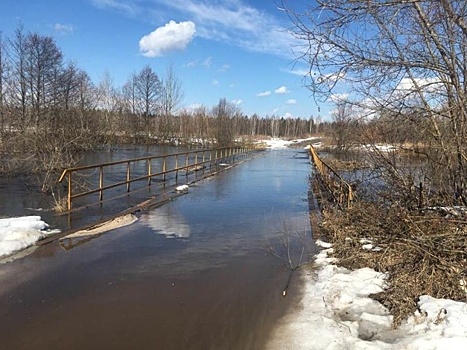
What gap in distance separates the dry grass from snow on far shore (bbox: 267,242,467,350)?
0.17 metres

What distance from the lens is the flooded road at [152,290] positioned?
4.16 metres

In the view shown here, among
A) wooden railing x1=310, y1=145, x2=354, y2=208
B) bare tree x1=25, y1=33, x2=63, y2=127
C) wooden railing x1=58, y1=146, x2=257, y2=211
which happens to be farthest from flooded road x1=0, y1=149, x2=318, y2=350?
bare tree x1=25, y1=33, x2=63, y2=127

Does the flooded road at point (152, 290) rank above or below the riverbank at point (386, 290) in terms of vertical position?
below

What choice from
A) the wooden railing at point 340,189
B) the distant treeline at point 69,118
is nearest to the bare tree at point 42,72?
the distant treeline at point 69,118

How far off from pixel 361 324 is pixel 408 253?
6.28 feet

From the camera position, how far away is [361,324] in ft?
14.4

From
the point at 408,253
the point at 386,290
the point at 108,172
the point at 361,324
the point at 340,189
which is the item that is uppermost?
the point at 340,189

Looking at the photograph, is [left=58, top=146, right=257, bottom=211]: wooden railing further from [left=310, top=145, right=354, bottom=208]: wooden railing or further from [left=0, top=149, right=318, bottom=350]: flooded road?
[left=310, top=145, right=354, bottom=208]: wooden railing

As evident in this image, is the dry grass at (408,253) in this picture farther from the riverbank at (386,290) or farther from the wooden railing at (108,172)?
the wooden railing at (108,172)

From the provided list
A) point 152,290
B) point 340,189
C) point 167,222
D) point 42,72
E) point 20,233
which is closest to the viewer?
point 152,290

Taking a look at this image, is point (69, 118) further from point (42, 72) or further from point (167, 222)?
point (167, 222)

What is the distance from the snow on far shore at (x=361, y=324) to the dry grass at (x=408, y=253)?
0.56ft

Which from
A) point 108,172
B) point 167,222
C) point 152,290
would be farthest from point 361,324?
point 108,172

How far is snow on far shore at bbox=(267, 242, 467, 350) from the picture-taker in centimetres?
389
